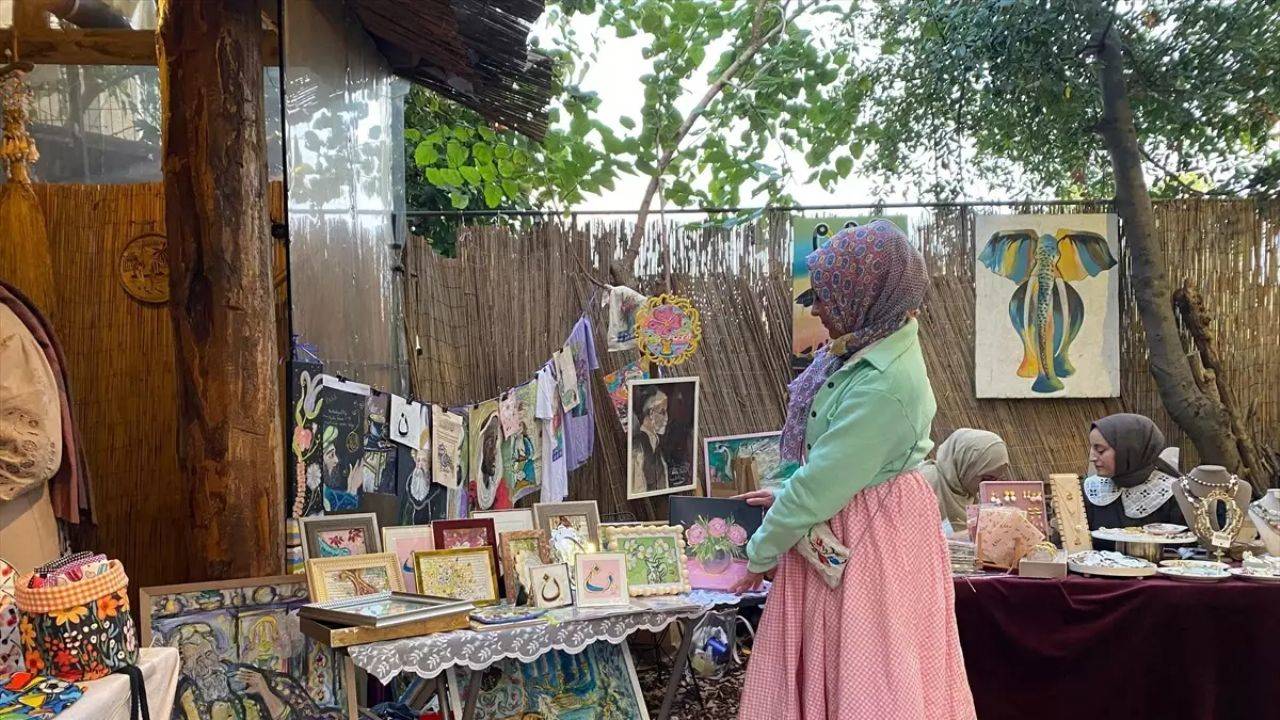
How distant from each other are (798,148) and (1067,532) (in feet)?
13.5

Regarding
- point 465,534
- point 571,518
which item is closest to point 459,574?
point 465,534

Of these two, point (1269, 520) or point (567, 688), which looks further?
point (1269, 520)

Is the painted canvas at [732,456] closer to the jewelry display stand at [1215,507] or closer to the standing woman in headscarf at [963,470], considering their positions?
the standing woman in headscarf at [963,470]

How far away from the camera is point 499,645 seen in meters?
2.62

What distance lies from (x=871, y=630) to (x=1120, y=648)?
123 centimetres

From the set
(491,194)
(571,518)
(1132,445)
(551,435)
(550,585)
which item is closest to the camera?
(550,585)

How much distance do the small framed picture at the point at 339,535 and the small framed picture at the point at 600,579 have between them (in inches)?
23.8

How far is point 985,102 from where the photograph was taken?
6.20 meters

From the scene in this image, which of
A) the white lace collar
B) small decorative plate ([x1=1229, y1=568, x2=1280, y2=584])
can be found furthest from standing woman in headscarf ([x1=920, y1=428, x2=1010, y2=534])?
small decorative plate ([x1=1229, y1=568, x2=1280, y2=584])

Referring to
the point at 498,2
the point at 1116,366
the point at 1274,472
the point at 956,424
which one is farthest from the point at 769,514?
the point at 1274,472

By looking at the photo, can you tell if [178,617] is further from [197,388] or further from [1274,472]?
[1274,472]

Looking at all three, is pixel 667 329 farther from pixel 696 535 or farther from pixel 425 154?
pixel 425 154

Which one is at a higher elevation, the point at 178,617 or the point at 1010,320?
the point at 1010,320

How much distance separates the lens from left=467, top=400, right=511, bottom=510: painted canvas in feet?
13.3
